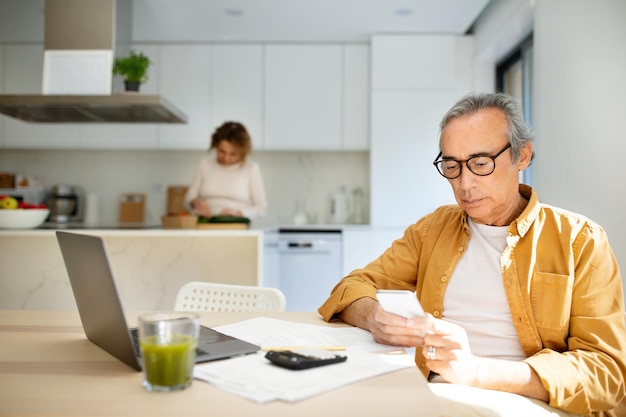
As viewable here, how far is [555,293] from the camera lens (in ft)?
4.31

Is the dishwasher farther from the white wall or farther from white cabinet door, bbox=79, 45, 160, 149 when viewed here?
the white wall

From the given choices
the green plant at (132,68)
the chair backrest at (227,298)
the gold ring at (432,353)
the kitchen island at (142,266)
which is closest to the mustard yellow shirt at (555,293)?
the gold ring at (432,353)

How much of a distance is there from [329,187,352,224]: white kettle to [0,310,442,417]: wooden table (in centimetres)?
421

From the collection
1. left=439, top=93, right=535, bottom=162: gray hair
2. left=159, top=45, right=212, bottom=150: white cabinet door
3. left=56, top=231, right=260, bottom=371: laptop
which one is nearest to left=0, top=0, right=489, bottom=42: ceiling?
left=159, top=45, right=212, bottom=150: white cabinet door

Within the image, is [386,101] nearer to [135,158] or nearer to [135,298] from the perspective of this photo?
[135,158]

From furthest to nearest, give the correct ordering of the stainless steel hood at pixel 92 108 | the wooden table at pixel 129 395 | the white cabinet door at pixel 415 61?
the white cabinet door at pixel 415 61 → the stainless steel hood at pixel 92 108 → the wooden table at pixel 129 395

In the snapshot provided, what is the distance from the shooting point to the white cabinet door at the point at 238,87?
Result: 509 centimetres

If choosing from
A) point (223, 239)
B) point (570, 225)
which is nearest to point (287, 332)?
point (570, 225)

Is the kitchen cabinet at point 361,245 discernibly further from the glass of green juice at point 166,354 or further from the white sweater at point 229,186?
the glass of green juice at point 166,354

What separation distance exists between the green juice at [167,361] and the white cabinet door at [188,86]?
440 centimetres

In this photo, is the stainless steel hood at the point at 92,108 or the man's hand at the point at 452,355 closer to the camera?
the man's hand at the point at 452,355

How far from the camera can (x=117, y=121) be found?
4.23m

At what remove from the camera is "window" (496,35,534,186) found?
13.2ft

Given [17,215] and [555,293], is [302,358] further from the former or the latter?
[17,215]
